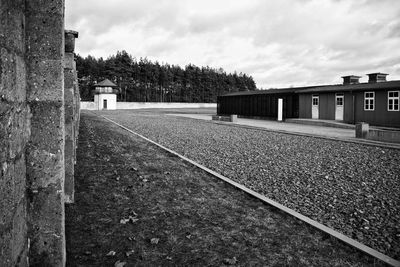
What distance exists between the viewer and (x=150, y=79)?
285 ft

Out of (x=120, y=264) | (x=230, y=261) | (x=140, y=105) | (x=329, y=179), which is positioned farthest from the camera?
(x=140, y=105)

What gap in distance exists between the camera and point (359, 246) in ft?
12.4

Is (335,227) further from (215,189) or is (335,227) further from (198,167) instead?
(198,167)

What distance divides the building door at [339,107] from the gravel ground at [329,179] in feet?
50.5

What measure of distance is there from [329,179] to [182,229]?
14.5ft

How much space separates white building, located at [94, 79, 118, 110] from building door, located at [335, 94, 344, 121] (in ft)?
177

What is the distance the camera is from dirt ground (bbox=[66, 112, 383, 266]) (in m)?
3.54

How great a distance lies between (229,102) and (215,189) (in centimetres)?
3519

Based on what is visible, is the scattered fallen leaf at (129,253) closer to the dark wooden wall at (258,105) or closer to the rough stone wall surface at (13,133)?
the rough stone wall surface at (13,133)

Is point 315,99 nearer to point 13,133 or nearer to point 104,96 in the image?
point 13,133

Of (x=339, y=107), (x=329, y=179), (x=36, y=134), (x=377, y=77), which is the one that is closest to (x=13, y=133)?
(x=36, y=134)

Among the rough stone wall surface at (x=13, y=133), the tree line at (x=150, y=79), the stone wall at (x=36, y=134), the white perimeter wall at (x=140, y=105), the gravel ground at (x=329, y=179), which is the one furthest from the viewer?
the tree line at (x=150, y=79)

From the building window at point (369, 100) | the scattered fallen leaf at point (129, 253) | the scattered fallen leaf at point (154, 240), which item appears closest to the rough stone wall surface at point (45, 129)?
the scattered fallen leaf at point (129, 253)

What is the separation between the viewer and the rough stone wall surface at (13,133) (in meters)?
1.91
